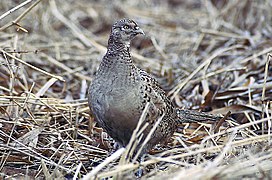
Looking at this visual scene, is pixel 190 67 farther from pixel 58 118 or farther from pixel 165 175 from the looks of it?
pixel 165 175

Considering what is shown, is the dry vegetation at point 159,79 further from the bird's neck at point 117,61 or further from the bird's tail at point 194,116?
the bird's neck at point 117,61

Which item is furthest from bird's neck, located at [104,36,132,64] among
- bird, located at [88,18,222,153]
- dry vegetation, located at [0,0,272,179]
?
dry vegetation, located at [0,0,272,179]

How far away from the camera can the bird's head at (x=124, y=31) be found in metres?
3.52

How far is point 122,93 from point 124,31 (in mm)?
456

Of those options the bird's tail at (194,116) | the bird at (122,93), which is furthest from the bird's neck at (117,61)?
the bird's tail at (194,116)

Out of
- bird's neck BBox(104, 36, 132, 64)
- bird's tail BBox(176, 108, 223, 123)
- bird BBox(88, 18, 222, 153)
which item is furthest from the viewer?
bird's tail BBox(176, 108, 223, 123)

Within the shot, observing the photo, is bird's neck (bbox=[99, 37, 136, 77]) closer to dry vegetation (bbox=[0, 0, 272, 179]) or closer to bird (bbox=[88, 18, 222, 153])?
bird (bbox=[88, 18, 222, 153])

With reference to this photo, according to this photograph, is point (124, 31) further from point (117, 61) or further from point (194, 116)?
point (194, 116)

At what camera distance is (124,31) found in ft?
11.6

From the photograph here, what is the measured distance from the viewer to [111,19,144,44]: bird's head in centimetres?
352

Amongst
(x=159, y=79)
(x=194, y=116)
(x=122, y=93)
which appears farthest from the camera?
(x=159, y=79)

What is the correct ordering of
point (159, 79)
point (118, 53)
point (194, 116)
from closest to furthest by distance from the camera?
point (118, 53), point (194, 116), point (159, 79)

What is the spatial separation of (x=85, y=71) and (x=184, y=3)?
395 centimetres

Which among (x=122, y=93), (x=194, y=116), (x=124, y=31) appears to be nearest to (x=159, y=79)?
(x=194, y=116)
